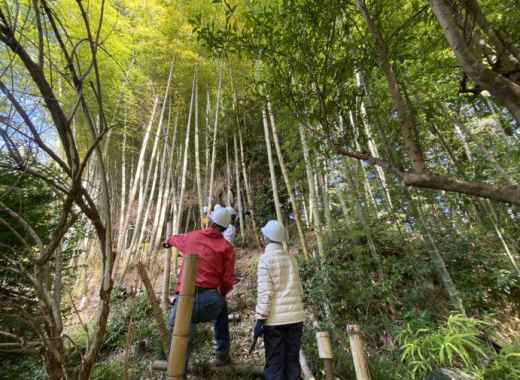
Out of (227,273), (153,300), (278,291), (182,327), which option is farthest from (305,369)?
(182,327)

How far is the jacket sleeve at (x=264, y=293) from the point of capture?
5.67 ft

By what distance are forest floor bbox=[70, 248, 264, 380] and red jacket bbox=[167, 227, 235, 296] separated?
49cm

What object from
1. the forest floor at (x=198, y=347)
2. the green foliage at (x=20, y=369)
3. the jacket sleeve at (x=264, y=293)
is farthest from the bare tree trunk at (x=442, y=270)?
the green foliage at (x=20, y=369)

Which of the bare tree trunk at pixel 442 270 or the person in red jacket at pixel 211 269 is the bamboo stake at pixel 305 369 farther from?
the bare tree trunk at pixel 442 270

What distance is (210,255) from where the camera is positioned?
188cm

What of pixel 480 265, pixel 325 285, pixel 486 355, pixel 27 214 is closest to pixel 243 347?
pixel 325 285

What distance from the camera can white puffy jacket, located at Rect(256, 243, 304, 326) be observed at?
5.69 ft

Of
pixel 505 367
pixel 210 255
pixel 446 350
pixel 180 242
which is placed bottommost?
pixel 505 367

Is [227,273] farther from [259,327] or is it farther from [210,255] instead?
[259,327]

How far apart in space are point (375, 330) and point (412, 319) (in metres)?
0.46

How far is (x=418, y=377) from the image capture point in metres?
1.79

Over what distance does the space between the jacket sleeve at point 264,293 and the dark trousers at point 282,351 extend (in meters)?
0.13

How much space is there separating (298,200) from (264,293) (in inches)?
134

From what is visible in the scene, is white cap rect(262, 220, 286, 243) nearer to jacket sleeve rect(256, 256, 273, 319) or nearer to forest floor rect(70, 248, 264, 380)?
jacket sleeve rect(256, 256, 273, 319)
